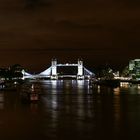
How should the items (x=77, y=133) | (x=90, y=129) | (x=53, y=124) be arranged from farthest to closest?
(x=53, y=124) → (x=90, y=129) → (x=77, y=133)

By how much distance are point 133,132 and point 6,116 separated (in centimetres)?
1003

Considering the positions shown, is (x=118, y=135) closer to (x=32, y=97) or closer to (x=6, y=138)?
(x=6, y=138)

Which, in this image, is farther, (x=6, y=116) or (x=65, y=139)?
(x=6, y=116)

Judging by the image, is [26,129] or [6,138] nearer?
[6,138]

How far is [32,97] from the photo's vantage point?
1722 inches


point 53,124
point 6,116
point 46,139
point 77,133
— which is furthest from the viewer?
point 6,116

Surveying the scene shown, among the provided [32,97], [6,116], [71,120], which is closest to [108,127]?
[71,120]

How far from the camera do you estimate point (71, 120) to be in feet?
79.9

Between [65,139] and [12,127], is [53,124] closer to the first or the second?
[12,127]

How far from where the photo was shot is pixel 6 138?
17.4 metres

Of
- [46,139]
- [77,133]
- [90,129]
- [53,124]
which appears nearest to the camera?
[46,139]

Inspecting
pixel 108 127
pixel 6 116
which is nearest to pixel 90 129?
pixel 108 127

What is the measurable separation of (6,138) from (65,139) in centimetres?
220

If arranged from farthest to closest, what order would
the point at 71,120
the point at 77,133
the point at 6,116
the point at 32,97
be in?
the point at 32,97, the point at 6,116, the point at 71,120, the point at 77,133
